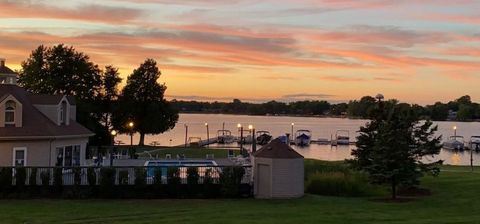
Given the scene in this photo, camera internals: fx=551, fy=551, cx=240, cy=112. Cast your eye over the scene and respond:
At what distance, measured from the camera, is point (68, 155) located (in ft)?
104

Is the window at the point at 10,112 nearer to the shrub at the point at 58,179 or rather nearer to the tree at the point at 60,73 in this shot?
the shrub at the point at 58,179

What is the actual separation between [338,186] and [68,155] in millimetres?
15413

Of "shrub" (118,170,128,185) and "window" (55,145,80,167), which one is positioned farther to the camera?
"window" (55,145,80,167)

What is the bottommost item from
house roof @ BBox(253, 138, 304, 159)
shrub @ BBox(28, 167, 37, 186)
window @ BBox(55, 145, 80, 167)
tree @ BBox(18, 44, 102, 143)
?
shrub @ BBox(28, 167, 37, 186)

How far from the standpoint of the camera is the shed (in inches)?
1027

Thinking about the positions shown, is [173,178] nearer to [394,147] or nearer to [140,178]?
[140,178]

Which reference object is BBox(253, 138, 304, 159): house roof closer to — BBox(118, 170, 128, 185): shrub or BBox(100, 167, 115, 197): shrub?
BBox(118, 170, 128, 185): shrub

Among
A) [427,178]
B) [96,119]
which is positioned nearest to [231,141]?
[96,119]

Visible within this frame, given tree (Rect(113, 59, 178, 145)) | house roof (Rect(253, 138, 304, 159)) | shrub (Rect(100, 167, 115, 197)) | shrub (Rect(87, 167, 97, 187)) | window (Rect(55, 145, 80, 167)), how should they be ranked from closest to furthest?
shrub (Rect(100, 167, 115, 197)) < shrub (Rect(87, 167, 97, 187)) < house roof (Rect(253, 138, 304, 159)) < window (Rect(55, 145, 80, 167)) < tree (Rect(113, 59, 178, 145))

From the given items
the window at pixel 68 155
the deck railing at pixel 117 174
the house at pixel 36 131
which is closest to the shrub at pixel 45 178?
the deck railing at pixel 117 174

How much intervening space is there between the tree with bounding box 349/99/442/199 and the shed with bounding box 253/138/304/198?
3280 mm

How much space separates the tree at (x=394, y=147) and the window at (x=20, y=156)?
658 inches

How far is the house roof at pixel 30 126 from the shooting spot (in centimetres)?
2816

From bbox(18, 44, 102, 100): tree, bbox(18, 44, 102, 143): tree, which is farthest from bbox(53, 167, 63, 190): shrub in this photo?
bbox(18, 44, 102, 100): tree
